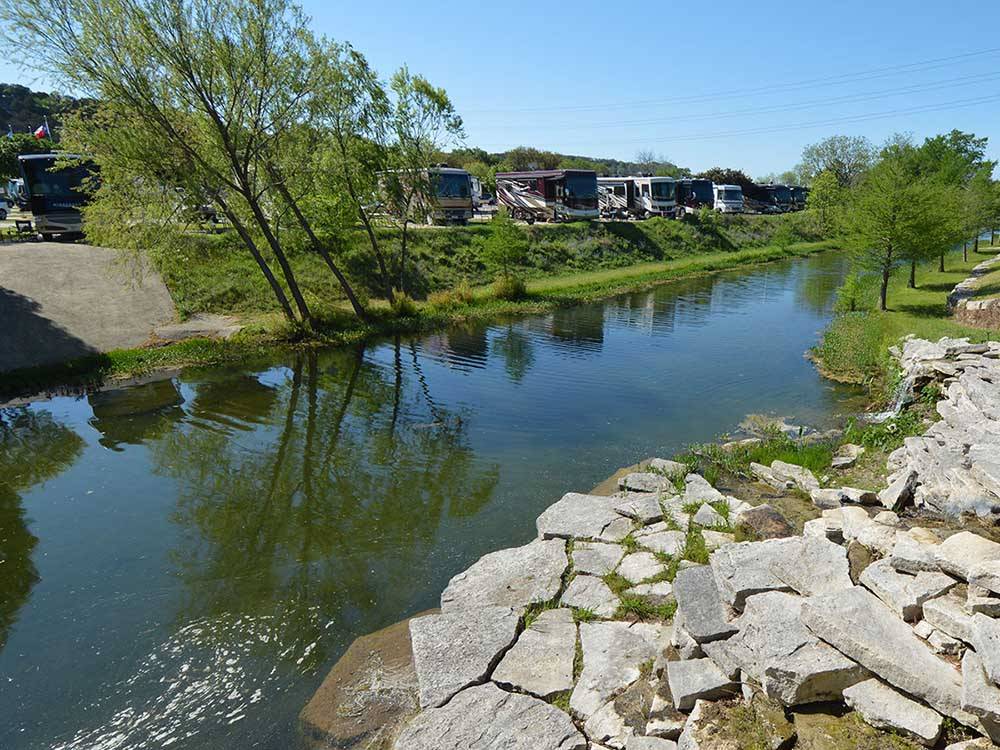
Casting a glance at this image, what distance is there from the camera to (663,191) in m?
51.6

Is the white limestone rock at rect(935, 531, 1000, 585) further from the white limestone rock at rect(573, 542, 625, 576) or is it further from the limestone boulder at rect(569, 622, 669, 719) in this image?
the white limestone rock at rect(573, 542, 625, 576)

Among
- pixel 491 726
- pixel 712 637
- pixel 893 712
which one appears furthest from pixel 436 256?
pixel 893 712

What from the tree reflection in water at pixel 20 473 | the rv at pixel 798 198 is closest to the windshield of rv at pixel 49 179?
the tree reflection in water at pixel 20 473

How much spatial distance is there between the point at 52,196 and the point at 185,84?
53.7 feet

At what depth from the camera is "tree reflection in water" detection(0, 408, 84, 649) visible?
27.0ft

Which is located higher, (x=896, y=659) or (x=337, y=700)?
(x=896, y=659)

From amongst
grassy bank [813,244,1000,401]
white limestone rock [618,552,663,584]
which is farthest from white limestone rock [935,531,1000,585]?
grassy bank [813,244,1000,401]

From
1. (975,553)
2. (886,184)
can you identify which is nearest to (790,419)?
(975,553)

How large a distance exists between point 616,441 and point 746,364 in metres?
7.89

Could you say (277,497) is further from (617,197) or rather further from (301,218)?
(617,197)

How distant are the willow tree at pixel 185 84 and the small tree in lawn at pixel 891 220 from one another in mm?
21128

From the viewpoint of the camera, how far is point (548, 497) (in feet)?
33.6

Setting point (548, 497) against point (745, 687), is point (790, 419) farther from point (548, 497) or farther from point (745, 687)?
point (745, 687)

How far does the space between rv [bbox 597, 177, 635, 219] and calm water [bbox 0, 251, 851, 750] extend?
31.3 meters
